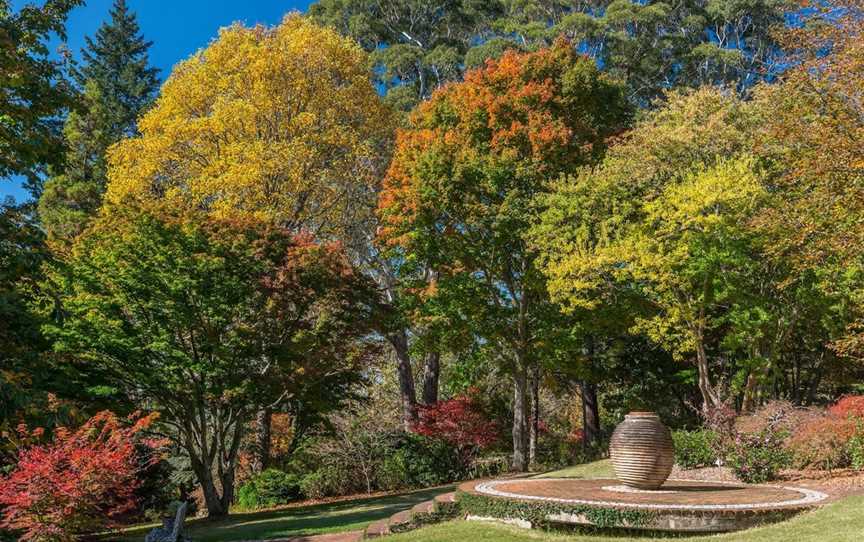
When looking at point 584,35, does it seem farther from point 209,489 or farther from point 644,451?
Result: point 644,451

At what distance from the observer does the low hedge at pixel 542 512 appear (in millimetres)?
10680

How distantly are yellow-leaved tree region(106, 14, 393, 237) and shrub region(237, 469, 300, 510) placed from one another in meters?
8.43

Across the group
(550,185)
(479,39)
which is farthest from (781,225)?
(479,39)

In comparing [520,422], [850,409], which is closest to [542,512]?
[850,409]

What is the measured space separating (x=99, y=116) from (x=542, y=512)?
1276 inches

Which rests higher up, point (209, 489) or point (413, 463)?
point (413, 463)

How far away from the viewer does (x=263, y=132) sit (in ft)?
84.1

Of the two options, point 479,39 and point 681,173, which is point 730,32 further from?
point 681,173

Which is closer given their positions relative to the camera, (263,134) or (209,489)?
(209,489)

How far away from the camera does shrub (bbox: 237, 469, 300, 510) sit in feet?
76.9

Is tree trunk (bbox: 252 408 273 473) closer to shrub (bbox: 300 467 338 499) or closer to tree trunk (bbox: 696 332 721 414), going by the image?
shrub (bbox: 300 467 338 499)

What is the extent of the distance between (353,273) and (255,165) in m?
5.65

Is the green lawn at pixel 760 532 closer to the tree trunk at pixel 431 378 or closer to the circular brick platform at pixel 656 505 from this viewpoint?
the circular brick platform at pixel 656 505

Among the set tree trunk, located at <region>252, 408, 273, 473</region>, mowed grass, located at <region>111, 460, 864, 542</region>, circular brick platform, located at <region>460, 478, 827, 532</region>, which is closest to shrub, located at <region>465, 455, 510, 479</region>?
mowed grass, located at <region>111, 460, 864, 542</region>
